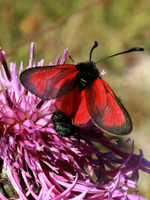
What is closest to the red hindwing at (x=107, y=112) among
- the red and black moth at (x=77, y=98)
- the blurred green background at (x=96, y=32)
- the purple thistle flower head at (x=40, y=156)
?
→ the red and black moth at (x=77, y=98)

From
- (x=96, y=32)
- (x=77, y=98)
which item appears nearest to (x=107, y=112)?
(x=77, y=98)

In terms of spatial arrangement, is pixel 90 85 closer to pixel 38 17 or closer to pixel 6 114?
pixel 6 114

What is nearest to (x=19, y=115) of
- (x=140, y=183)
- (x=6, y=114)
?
(x=6, y=114)

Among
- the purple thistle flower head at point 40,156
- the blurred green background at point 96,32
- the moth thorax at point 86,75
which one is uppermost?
the blurred green background at point 96,32

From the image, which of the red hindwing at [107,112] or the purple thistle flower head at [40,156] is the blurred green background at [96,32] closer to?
the purple thistle flower head at [40,156]

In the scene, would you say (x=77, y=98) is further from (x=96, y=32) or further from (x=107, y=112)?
(x=96, y=32)

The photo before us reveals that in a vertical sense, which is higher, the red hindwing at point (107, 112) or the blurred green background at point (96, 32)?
the blurred green background at point (96, 32)
